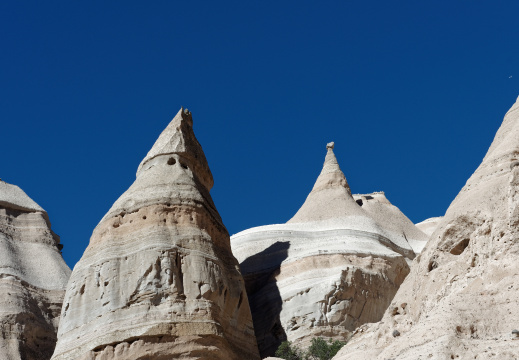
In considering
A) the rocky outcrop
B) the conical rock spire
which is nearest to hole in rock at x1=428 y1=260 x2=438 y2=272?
the conical rock spire

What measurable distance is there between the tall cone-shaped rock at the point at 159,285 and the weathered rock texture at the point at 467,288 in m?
9.12

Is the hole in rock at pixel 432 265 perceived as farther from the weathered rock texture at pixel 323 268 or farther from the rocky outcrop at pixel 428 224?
the rocky outcrop at pixel 428 224

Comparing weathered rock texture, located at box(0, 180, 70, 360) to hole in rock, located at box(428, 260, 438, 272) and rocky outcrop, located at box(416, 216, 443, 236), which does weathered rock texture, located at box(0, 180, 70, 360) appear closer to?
hole in rock, located at box(428, 260, 438, 272)

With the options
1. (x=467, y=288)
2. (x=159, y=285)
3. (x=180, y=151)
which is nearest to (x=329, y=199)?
(x=180, y=151)

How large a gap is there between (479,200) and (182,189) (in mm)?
14568

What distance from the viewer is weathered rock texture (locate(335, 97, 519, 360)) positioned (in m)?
13.9

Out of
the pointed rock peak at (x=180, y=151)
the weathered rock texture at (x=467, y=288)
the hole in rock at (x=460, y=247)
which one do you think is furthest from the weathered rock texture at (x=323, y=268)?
the hole in rock at (x=460, y=247)

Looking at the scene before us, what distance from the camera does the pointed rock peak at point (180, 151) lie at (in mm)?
33375

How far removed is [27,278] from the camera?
37.4m

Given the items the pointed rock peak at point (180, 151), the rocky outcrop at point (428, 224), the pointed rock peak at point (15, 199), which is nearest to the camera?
the pointed rock peak at point (180, 151)

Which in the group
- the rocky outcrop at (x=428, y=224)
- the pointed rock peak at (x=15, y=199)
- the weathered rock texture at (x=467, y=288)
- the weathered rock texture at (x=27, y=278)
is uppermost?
the pointed rock peak at (x=15, y=199)

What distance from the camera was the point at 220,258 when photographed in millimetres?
30062

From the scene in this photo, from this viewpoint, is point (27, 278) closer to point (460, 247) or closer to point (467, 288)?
point (460, 247)

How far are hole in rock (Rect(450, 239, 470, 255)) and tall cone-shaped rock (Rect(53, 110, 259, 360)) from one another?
425 inches
